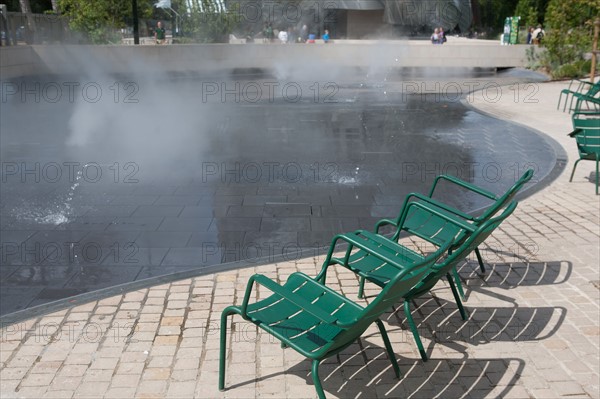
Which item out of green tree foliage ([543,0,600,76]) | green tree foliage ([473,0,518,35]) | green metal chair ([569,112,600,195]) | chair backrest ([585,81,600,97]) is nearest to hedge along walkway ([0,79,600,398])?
green metal chair ([569,112,600,195])

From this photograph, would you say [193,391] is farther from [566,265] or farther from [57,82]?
[57,82]

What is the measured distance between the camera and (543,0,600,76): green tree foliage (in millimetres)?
20875

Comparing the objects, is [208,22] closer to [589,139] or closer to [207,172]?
[207,172]

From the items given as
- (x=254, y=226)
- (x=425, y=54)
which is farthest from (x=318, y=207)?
(x=425, y=54)

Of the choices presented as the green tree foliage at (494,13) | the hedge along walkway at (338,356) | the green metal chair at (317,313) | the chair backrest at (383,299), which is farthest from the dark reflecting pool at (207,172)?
the green tree foliage at (494,13)

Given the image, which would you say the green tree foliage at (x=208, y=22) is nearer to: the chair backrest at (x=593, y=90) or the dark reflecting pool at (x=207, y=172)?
the dark reflecting pool at (x=207, y=172)

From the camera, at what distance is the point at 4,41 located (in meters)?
21.6

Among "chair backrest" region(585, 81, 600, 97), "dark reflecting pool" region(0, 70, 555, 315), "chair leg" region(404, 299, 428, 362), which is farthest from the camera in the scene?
Result: "chair backrest" region(585, 81, 600, 97)

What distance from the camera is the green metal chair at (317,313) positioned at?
10.7ft

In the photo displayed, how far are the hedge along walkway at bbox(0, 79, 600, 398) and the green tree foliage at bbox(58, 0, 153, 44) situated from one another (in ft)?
73.2

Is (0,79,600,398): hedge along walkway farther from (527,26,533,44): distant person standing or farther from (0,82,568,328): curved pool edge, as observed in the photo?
(527,26,533,44): distant person standing

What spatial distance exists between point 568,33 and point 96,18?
1775cm

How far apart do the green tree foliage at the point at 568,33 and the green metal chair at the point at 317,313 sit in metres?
19.5

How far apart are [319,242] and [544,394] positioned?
3.20 m
